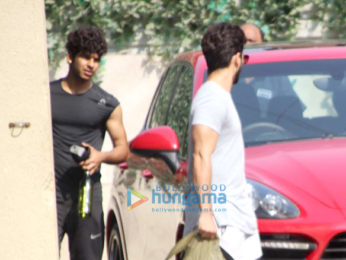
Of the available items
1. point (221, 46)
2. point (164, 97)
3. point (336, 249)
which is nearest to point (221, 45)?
point (221, 46)

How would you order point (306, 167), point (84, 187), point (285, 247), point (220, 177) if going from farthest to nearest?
point (84, 187) → point (306, 167) → point (285, 247) → point (220, 177)

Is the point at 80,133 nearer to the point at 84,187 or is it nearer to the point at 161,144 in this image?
the point at 84,187

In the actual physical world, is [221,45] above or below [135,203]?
above

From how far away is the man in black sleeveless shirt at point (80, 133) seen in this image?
591 centimetres

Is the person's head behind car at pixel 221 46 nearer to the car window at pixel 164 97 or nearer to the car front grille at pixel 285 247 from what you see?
the car front grille at pixel 285 247

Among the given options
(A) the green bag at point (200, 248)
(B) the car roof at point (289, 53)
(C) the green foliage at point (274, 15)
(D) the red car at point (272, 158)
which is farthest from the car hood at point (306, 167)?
(C) the green foliage at point (274, 15)

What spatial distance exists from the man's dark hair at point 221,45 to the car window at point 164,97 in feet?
5.96

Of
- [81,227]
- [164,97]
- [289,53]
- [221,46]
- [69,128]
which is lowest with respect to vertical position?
[81,227]

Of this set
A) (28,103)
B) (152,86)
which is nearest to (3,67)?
(28,103)

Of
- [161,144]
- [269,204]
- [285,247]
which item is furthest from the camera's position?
[161,144]

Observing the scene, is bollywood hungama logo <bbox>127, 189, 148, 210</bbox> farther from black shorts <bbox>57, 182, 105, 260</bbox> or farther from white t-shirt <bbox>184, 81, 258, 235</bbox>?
white t-shirt <bbox>184, 81, 258, 235</bbox>

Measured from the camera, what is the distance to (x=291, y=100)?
5875 millimetres

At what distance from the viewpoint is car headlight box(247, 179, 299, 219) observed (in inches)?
187

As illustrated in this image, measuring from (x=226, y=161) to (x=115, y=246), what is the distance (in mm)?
2412
